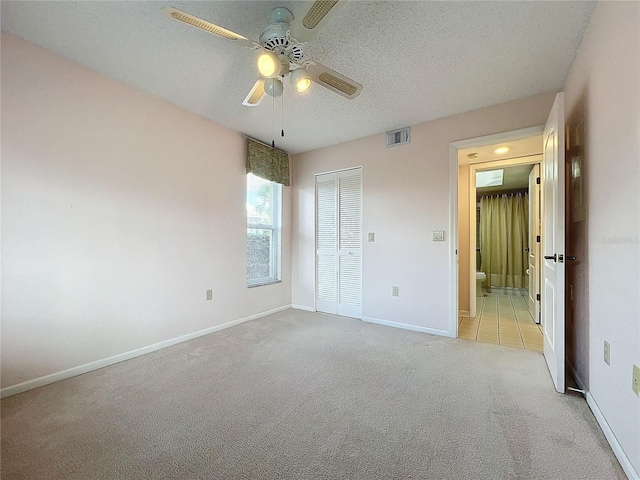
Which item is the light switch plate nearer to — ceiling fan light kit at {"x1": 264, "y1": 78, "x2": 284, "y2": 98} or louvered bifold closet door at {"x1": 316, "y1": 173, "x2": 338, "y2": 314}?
louvered bifold closet door at {"x1": 316, "y1": 173, "x2": 338, "y2": 314}

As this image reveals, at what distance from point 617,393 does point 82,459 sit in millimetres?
2566

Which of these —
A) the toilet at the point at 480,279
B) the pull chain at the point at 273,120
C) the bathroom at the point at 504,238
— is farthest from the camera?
the bathroom at the point at 504,238

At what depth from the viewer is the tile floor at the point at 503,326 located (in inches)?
110

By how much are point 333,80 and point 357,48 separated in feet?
1.25

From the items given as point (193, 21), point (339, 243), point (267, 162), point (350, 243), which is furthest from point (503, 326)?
point (193, 21)

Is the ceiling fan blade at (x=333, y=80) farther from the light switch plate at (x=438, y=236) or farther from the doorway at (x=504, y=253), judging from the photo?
the doorway at (x=504, y=253)

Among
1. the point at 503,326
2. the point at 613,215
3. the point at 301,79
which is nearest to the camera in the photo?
the point at 613,215

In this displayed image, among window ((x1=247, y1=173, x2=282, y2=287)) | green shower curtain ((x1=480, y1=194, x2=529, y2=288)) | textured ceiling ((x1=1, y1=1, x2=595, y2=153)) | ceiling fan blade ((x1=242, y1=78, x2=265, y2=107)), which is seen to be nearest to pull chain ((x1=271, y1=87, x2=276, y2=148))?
textured ceiling ((x1=1, y1=1, x2=595, y2=153))

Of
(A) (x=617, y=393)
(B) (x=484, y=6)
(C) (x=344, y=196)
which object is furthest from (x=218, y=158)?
(A) (x=617, y=393)

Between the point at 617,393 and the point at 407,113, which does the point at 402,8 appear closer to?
the point at 407,113

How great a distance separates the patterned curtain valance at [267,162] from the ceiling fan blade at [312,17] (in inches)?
85.9

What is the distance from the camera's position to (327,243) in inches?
154

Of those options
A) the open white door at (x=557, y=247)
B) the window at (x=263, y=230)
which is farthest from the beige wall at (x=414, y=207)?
the window at (x=263, y=230)

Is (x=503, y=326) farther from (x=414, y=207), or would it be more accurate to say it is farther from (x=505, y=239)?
(x=505, y=239)
